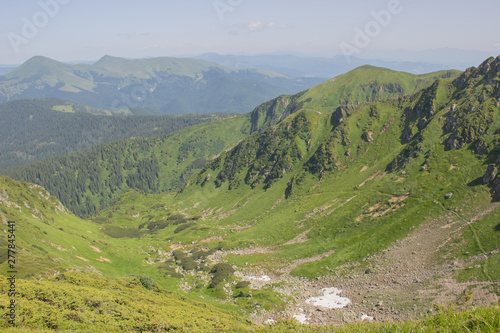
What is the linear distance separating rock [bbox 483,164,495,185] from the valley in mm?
379

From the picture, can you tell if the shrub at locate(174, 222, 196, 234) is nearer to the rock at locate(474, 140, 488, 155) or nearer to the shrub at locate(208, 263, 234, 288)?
the shrub at locate(208, 263, 234, 288)

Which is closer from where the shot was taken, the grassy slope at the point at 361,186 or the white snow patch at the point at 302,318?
the white snow patch at the point at 302,318

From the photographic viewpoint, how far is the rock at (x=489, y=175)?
83.2 m

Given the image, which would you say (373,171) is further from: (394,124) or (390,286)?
(390,286)

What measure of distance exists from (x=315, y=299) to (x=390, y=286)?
18161 millimetres

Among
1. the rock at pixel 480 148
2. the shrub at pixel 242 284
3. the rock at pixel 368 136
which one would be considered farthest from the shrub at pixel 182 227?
the rock at pixel 480 148

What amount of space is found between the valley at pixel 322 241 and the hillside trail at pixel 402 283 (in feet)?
1.21

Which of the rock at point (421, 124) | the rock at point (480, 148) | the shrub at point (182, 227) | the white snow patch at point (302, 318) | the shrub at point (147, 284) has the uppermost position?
the rock at point (421, 124)

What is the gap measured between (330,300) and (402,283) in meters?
17.3

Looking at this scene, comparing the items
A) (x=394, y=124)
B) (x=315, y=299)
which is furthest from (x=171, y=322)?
(x=394, y=124)

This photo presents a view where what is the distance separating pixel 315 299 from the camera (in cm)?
7256

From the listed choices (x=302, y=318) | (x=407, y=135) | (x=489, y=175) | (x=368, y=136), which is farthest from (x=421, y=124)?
(x=302, y=318)

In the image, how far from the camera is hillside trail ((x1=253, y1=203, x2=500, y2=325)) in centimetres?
5819

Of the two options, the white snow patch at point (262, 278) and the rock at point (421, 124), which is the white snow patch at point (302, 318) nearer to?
the white snow patch at point (262, 278)
